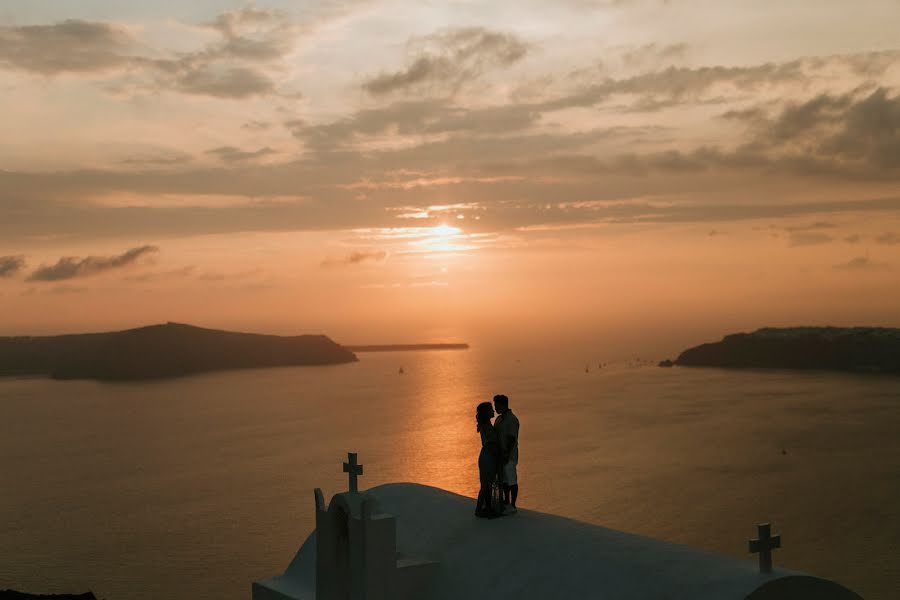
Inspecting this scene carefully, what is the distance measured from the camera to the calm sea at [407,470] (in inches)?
1793

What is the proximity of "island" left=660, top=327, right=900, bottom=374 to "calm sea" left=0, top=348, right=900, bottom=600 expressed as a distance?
17.1 meters

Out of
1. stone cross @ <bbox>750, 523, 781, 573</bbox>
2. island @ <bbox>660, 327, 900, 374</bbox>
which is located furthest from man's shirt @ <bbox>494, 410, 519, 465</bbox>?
island @ <bbox>660, 327, 900, 374</bbox>

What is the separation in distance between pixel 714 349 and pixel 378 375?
7432cm

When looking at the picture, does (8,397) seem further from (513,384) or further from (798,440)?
(798,440)

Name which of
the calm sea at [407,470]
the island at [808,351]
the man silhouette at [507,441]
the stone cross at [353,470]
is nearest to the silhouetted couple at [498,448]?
the man silhouette at [507,441]

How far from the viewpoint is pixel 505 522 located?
14.8 m

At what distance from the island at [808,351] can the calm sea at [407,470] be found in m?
17.1

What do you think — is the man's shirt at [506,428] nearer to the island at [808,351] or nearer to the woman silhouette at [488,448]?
the woman silhouette at [488,448]

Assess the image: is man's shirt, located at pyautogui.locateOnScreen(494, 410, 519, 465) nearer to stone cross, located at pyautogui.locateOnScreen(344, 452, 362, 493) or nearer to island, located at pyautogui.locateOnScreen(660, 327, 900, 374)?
stone cross, located at pyautogui.locateOnScreen(344, 452, 362, 493)

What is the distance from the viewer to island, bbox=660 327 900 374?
160 metres

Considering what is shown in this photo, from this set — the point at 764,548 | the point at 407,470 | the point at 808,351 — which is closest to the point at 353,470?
the point at 764,548

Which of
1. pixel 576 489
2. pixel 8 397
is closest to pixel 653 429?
pixel 576 489

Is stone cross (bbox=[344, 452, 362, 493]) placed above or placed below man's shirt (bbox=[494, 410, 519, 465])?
below

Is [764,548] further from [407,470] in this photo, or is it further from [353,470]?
[407,470]
